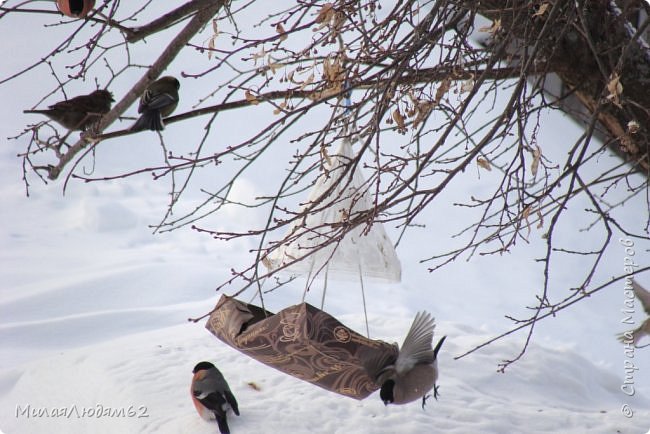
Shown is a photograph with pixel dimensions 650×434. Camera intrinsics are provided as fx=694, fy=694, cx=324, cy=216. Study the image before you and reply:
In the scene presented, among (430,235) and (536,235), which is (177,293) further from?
(536,235)

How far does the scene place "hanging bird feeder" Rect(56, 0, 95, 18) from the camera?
1.64 meters

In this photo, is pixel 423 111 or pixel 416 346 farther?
pixel 416 346

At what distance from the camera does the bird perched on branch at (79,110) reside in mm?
2145

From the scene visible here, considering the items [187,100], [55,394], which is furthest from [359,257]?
[187,100]

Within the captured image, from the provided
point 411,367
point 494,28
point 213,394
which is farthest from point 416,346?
point 213,394

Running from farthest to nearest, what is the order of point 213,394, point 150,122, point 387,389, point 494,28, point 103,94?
point 213,394 < point 103,94 < point 150,122 < point 387,389 < point 494,28

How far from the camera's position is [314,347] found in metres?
1.62

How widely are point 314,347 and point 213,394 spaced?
95 centimetres

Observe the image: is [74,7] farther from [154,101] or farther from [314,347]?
[314,347]

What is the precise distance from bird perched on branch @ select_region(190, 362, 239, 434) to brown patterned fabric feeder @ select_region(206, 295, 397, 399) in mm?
737

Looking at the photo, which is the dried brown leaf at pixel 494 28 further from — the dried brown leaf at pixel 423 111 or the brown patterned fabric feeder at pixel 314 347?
the brown patterned fabric feeder at pixel 314 347

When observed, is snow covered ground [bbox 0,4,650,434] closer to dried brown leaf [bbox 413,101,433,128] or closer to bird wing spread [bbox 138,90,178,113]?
bird wing spread [bbox 138,90,178,113]

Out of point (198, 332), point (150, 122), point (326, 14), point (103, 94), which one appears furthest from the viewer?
point (198, 332)

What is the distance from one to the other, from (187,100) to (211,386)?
11.5 ft
